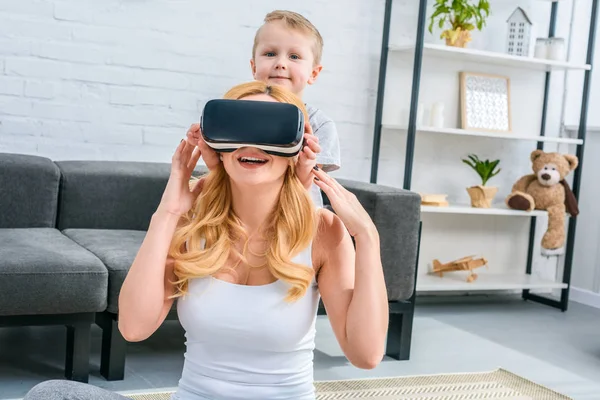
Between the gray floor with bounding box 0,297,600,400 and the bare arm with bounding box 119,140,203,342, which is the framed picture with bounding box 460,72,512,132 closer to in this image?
the gray floor with bounding box 0,297,600,400

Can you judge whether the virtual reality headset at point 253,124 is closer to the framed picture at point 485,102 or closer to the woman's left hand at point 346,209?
the woman's left hand at point 346,209

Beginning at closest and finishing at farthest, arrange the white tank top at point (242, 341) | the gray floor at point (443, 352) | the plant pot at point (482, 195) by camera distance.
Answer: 1. the white tank top at point (242, 341)
2. the gray floor at point (443, 352)
3. the plant pot at point (482, 195)

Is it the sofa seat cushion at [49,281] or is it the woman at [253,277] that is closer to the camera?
the woman at [253,277]

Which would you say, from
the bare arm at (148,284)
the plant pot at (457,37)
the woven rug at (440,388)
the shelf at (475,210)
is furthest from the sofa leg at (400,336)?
the bare arm at (148,284)

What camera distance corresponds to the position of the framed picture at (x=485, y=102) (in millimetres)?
3932

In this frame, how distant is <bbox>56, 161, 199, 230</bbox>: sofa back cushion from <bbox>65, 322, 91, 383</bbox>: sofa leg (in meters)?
0.68

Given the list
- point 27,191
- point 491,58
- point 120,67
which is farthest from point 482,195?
point 27,191

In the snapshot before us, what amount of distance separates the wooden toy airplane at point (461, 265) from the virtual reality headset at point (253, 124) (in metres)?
2.89

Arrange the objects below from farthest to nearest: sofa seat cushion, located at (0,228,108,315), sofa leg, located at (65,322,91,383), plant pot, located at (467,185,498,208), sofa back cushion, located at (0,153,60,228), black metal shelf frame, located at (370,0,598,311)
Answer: plant pot, located at (467,185,498,208)
black metal shelf frame, located at (370,0,598,311)
sofa back cushion, located at (0,153,60,228)
sofa leg, located at (65,322,91,383)
sofa seat cushion, located at (0,228,108,315)

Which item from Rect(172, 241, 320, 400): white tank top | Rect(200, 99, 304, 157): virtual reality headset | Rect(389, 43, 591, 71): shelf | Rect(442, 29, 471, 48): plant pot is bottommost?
Rect(172, 241, 320, 400): white tank top

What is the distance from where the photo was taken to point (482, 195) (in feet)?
12.6

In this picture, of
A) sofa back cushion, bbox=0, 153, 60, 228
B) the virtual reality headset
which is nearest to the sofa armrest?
sofa back cushion, bbox=0, 153, 60, 228

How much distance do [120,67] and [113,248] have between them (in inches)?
41.1

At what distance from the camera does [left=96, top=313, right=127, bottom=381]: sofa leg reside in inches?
92.2
